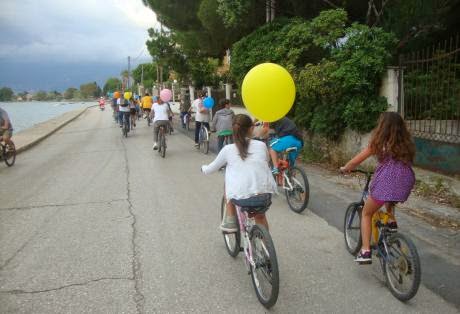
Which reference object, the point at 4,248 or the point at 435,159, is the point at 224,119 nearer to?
the point at 435,159

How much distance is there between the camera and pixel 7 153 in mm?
11711

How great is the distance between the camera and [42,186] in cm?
880

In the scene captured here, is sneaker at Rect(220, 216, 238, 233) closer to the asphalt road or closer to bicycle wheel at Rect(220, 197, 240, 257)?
bicycle wheel at Rect(220, 197, 240, 257)

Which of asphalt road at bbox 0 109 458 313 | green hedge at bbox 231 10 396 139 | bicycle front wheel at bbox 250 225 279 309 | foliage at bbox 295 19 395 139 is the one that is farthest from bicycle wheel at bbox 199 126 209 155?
bicycle front wheel at bbox 250 225 279 309

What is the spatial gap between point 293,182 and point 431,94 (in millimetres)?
3269

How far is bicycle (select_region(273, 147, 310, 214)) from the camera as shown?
630cm

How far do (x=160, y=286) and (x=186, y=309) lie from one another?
53 centimetres

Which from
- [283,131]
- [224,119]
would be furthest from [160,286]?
[224,119]

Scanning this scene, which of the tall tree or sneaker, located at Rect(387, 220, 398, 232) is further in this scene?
the tall tree

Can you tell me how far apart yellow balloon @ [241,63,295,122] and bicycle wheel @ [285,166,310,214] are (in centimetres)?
134

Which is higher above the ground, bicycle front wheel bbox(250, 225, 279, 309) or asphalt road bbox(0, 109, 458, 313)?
bicycle front wheel bbox(250, 225, 279, 309)

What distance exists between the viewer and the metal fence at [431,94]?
7398 millimetres

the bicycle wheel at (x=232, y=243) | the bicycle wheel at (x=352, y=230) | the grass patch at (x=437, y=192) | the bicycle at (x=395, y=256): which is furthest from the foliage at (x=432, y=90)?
the bicycle wheel at (x=232, y=243)

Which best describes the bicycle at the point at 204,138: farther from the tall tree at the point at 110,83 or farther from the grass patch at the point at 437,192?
the tall tree at the point at 110,83
